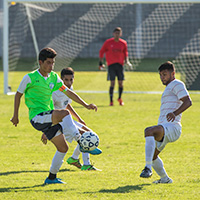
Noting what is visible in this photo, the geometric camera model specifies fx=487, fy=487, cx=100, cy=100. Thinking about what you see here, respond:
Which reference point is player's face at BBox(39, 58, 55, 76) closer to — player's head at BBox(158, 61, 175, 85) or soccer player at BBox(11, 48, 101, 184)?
soccer player at BBox(11, 48, 101, 184)

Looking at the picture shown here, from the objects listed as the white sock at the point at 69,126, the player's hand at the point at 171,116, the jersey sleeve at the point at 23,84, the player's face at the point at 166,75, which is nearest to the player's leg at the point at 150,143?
the player's hand at the point at 171,116

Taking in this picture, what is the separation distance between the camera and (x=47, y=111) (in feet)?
17.4

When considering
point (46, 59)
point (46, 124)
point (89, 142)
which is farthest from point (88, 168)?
point (46, 59)

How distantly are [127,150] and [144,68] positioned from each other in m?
20.0

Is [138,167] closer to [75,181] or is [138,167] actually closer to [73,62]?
[75,181]

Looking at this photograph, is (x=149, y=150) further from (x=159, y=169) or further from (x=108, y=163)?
(x=108, y=163)

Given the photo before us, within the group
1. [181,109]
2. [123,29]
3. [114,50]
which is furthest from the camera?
[123,29]

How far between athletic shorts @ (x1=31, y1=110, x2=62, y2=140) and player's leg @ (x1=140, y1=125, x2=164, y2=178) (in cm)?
97

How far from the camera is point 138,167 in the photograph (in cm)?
623

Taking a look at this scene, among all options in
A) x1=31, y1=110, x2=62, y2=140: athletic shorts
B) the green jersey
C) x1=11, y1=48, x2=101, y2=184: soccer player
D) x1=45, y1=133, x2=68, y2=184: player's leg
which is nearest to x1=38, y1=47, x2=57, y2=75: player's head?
x1=11, y1=48, x2=101, y2=184: soccer player

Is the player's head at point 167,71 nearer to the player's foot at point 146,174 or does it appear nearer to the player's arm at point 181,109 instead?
the player's arm at point 181,109

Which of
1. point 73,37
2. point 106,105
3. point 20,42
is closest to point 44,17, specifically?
point 20,42

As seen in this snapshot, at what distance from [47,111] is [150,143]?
117 centimetres

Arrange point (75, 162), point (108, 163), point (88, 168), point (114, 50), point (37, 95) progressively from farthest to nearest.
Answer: point (114, 50) < point (108, 163) < point (75, 162) < point (88, 168) < point (37, 95)
